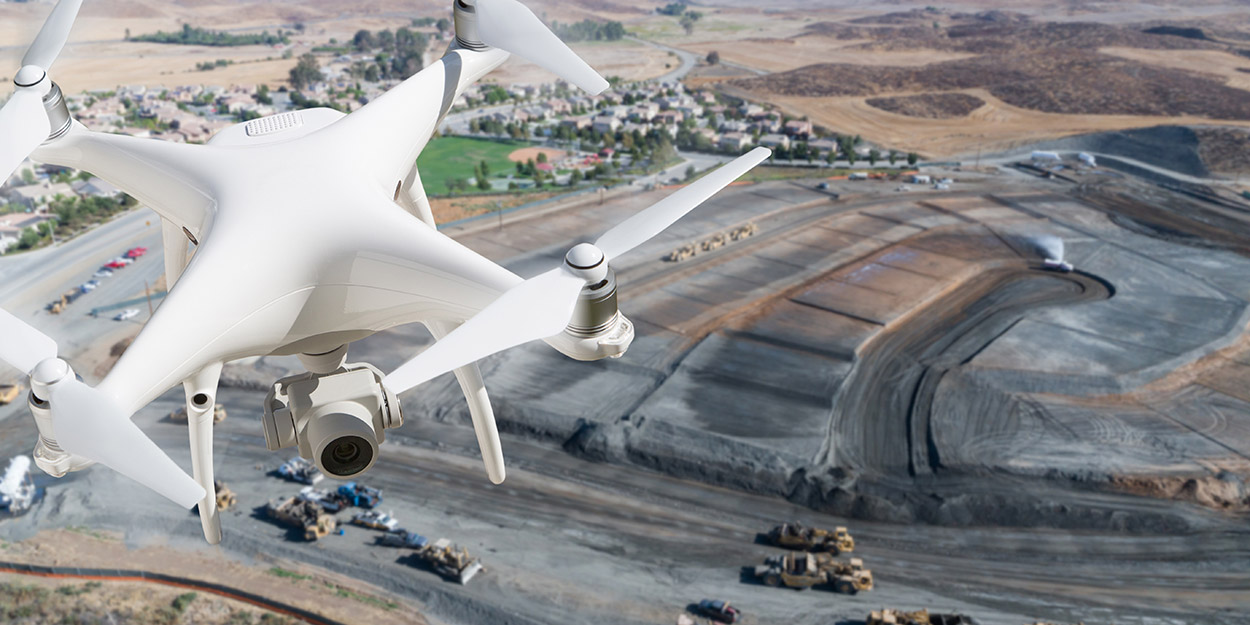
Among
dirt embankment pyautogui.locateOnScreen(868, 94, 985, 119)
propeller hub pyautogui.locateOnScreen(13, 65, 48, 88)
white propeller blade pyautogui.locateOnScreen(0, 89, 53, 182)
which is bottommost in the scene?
dirt embankment pyautogui.locateOnScreen(868, 94, 985, 119)

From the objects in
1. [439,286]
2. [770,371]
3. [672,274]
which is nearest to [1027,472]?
[770,371]

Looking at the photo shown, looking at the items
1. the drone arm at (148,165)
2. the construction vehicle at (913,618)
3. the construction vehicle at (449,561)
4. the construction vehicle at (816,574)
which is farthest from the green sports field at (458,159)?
the drone arm at (148,165)

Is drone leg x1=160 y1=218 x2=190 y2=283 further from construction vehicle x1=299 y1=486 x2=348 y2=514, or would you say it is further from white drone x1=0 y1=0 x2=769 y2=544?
construction vehicle x1=299 y1=486 x2=348 y2=514

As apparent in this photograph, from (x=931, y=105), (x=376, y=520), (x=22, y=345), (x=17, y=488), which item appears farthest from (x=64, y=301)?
(x=931, y=105)

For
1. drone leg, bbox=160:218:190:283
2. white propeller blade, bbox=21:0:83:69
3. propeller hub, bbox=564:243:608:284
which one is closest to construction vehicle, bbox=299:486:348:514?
drone leg, bbox=160:218:190:283

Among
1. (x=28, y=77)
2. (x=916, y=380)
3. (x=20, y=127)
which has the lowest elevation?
(x=916, y=380)

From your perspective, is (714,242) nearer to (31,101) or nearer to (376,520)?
(376,520)
